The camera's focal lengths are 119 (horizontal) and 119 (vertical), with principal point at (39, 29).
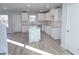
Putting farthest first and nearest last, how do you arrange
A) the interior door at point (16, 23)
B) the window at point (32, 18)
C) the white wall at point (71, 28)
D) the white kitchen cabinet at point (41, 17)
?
the window at point (32, 18) < the interior door at point (16, 23) < the white kitchen cabinet at point (41, 17) < the white wall at point (71, 28)

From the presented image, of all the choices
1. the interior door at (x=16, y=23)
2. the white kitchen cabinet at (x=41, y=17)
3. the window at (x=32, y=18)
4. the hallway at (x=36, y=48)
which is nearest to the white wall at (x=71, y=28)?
the hallway at (x=36, y=48)

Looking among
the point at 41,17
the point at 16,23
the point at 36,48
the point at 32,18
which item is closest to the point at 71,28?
the point at 36,48

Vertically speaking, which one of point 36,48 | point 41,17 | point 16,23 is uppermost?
point 41,17

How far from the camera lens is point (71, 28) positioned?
4.77 metres

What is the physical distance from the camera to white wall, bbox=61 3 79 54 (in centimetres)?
445

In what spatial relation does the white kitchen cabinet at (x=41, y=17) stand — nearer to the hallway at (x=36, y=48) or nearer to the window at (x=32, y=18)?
the window at (x=32, y=18)

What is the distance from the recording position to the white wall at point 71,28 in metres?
4.45

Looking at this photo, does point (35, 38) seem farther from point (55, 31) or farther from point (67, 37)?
point (67, 37)

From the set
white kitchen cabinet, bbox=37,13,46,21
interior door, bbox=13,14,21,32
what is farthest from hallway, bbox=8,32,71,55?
interior door, bbox=13,14,21,32

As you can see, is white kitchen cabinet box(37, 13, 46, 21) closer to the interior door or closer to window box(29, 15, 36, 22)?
window box(29, 15, 36, 22)

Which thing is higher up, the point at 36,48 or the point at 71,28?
the point at 71,28

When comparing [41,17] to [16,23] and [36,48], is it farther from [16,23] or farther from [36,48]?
[36,48]

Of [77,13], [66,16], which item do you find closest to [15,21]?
[66,16]

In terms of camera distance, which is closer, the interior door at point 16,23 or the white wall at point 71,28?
the white wall at point 71,28
